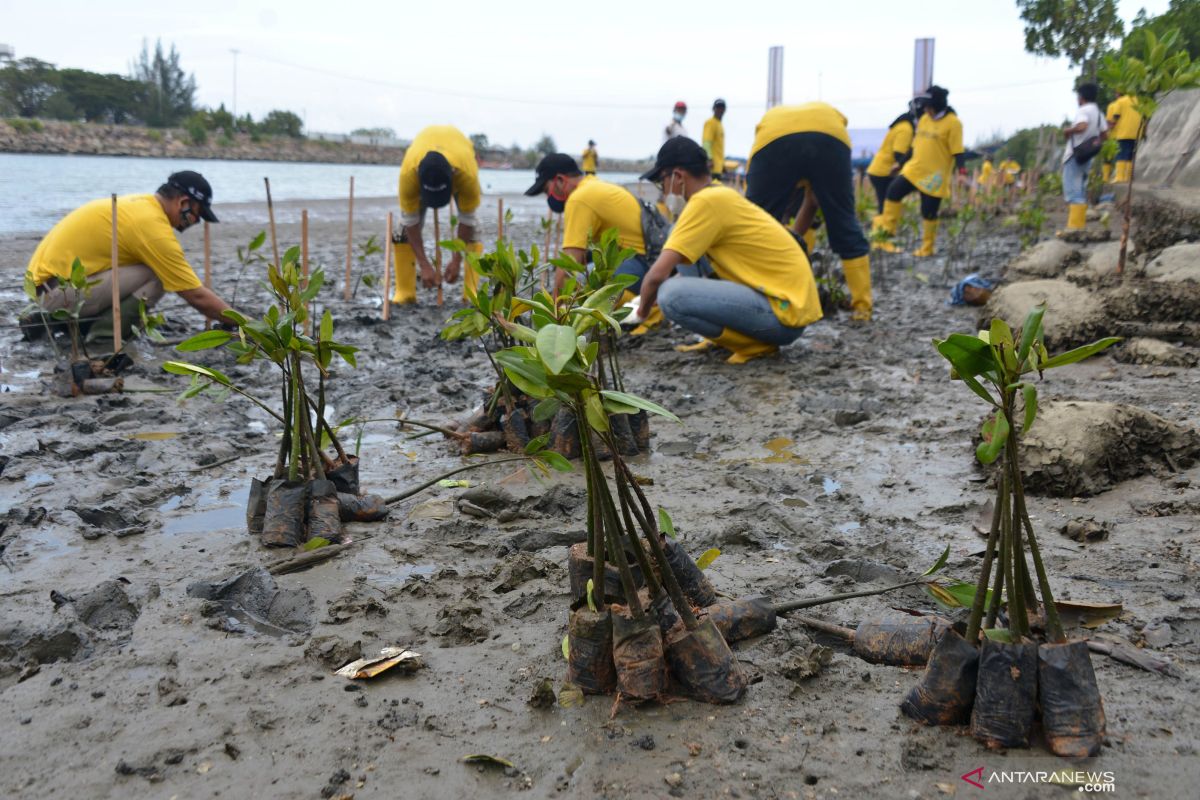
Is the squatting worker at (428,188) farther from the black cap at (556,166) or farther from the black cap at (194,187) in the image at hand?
the black cap at (194,187)

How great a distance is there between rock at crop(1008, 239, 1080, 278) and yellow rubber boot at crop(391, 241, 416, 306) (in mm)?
4988

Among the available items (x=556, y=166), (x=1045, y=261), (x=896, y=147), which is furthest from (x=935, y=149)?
(x=556, y=166)

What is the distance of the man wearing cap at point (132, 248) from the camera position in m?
5.41

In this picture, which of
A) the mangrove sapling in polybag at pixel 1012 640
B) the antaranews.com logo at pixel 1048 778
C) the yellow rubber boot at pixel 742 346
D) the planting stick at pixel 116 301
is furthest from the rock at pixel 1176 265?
the planting stick at pixel 116 301

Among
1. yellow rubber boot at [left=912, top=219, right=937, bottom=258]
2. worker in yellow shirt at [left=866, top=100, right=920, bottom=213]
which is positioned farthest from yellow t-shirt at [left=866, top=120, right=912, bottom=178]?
yellow rubber boot at [left=912, top=219, right=937, bottom=258]

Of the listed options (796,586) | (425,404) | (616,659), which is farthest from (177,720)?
(425,404)

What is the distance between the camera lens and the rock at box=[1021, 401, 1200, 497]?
3.08 m

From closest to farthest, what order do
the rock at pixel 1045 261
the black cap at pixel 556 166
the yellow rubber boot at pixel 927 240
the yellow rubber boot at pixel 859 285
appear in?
the black cap at pixel 556 166, the yellow rubber boot at pixel 859 285, the rock at pixel 1045 261, the yellow rubber boot at pixel 927 240

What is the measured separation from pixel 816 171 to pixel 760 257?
4.74 ft

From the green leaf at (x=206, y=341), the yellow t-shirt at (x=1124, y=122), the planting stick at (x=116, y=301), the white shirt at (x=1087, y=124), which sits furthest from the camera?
the yellow t-shirt at (x=1124, y=122)

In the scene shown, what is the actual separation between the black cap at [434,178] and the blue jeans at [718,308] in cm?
283

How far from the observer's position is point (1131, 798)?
153cm

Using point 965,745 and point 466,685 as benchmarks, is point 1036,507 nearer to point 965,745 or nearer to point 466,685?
point 965,745

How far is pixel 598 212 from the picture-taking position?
609cm
